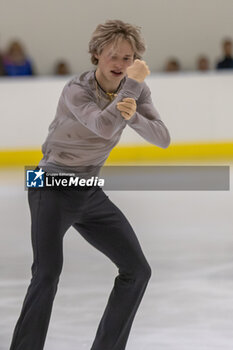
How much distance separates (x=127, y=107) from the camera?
6.04 feet

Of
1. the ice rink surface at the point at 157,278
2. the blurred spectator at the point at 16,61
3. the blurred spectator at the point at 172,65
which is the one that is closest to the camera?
the ice rink surface at the point at 157,278

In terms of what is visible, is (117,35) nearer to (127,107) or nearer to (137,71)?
(137,71)

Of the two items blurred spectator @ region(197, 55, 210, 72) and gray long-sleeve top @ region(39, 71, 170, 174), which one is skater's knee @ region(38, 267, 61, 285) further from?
blurred spectator @ region(197, 55, 210, 72)

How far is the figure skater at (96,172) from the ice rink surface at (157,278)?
0.36 m

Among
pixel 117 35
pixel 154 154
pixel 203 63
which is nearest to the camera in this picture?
pixel 117 35

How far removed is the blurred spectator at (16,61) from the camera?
7.09 m

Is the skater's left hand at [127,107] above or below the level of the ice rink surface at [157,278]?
above

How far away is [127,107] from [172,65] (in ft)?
18.9

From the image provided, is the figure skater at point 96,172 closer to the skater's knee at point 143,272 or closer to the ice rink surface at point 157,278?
the skater's knee at point 143,272

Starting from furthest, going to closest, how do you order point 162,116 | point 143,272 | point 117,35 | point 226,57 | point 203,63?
point 203,63 → point 226,57 → point 162,116 → point 143,272 → point 117,35

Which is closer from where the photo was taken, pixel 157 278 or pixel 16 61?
pixel 157 278

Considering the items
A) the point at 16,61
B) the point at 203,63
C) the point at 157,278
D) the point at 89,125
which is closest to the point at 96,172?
the point at 89,125

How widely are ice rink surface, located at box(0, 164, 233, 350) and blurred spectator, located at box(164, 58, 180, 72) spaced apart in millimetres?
2188

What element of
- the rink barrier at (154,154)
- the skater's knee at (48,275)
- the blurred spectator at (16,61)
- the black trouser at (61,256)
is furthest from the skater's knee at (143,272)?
the blurred spectator at (16,61)
